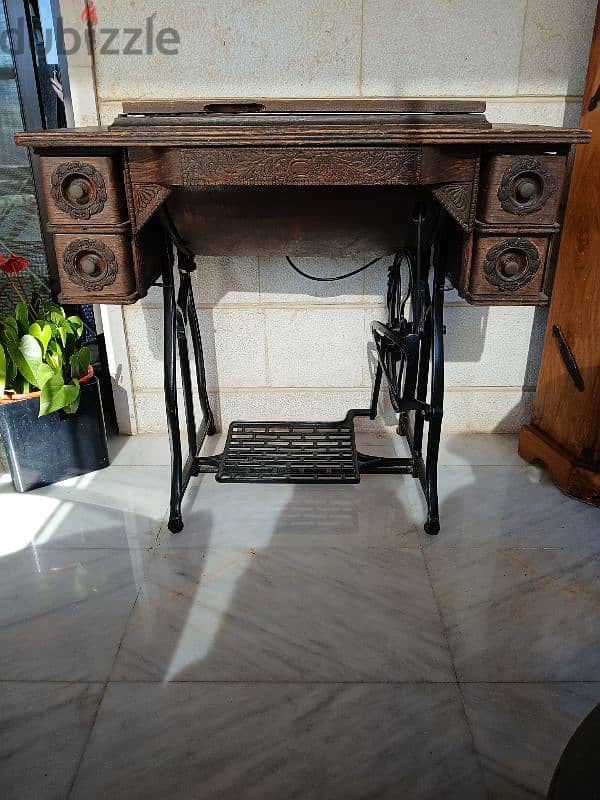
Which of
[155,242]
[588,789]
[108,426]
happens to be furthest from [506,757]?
[108,426]

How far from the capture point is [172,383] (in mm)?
1797

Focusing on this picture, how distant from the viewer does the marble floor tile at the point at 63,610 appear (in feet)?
4.57

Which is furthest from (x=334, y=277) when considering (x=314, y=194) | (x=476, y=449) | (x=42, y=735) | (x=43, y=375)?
(x=42, y=735)

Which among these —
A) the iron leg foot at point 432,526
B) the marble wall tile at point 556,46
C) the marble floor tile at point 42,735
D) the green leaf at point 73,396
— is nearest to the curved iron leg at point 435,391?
the iron leg foot at point 432,526

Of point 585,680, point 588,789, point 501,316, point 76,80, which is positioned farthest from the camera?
point 501,316

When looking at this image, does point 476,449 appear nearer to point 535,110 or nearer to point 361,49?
point 535,110

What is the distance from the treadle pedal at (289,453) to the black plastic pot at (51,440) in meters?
0.49

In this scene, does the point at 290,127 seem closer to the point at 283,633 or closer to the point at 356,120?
the point at 356,120

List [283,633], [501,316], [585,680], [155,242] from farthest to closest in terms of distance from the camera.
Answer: [501,316] < [155,242] < [283,633] < [585,680]

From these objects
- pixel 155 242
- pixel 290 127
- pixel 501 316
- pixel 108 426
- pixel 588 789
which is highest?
pixel 290 127

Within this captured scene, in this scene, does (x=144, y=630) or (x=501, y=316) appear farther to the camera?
(x=501, y=316)

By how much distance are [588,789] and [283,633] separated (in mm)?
955

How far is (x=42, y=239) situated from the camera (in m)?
2.34

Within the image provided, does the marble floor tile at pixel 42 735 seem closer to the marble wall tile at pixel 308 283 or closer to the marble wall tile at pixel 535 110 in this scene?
the marble wall tile at pixel 308 283
